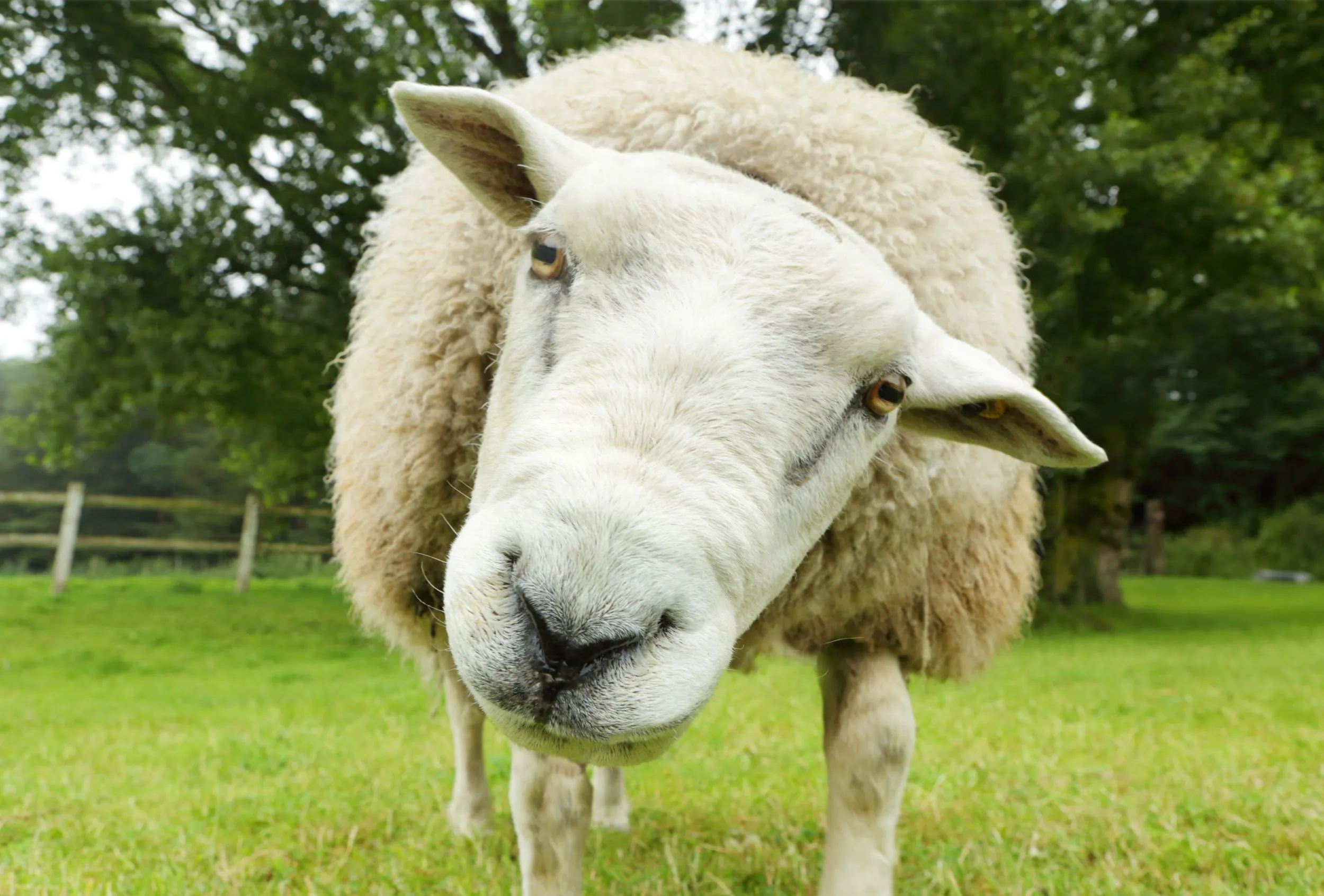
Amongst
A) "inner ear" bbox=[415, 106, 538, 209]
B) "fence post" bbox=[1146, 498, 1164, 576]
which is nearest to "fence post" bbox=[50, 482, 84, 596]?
"inner ear" bbox=[415, 106, 538, 209]

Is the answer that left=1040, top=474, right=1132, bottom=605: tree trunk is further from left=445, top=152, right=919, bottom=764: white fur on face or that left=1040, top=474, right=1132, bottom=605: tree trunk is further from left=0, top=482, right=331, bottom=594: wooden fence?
left=445, top=152, right=919, bottom=764: white fur on face

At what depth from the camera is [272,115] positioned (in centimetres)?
1220

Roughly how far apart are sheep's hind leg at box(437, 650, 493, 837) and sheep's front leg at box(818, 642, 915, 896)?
1600 millimetres

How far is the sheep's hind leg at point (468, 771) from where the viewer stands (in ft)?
12.8

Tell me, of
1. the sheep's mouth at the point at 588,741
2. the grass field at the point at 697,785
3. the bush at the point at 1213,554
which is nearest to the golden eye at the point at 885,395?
the sheep's mouth at the point at 588,741

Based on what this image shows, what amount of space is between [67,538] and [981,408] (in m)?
14.8

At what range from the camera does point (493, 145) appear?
7.95 feet

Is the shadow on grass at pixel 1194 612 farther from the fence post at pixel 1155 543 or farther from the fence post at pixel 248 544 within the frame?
the fence post at pixel 248 544

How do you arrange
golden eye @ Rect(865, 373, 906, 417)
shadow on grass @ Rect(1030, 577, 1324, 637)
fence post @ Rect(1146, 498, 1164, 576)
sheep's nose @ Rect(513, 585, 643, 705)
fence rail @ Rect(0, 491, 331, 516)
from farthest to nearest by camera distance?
fence post @ Rect(1146, 498, 1164, 576) → fence rail @ Rect(0, 491, 331, 516) → shadow on grass @ Rect(1030, 577, 1324, 637) → golden eye @ Rect(865, 373, 906, 417) → sheep's nose @ Rect(513, 585, 643, 705)

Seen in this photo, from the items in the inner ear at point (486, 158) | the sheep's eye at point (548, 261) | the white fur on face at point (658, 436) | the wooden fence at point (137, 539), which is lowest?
the wooden fence at point (137, 539)

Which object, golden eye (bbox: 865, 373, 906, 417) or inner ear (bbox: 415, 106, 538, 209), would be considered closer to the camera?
golden eye (bbox: 865, 373, 906, 417)

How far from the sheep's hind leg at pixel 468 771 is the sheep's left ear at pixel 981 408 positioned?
2204mm

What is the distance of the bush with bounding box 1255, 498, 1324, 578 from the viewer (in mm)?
28922

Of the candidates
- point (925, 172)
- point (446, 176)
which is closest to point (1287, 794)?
point (925, 172)
